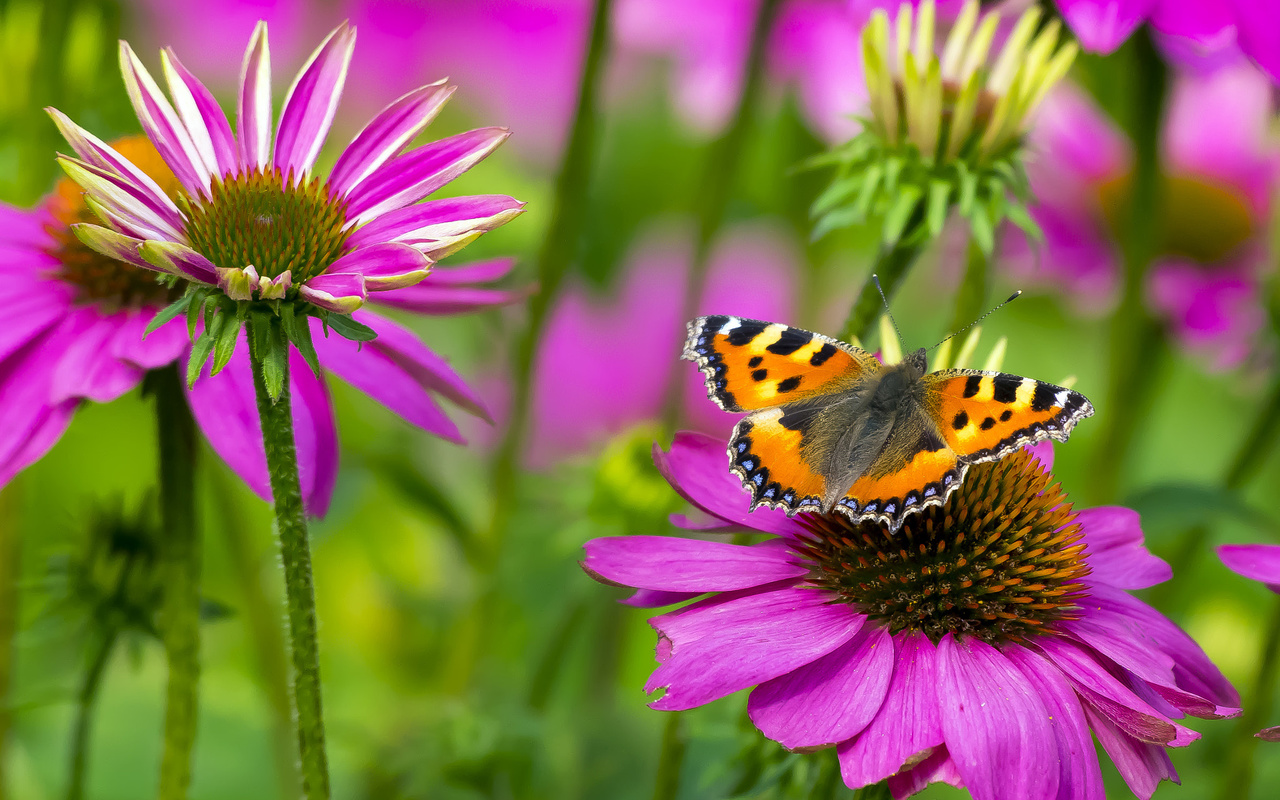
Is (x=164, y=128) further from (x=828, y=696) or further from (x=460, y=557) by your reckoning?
(x=460, y=557)

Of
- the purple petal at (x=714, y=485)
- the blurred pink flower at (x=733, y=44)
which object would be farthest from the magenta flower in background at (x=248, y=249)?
the blurred pink flower at (x=733, y=44)

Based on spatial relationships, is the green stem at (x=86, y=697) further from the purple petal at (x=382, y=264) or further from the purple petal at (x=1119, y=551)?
the purple petal at (x=1119, y=551)

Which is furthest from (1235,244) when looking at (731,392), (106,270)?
(106,270)

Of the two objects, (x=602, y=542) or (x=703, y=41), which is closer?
(x=602, y=542)

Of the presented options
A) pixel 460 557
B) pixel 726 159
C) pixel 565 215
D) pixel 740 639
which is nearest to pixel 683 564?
pixel 740 639

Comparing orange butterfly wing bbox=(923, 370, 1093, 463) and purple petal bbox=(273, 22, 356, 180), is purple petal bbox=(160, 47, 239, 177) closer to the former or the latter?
purple petal bbox=(273, 22, 356, 180)

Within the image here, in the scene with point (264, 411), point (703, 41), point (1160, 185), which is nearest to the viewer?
point (264, 411)

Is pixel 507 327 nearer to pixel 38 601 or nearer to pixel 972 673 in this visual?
pixel 38 601
